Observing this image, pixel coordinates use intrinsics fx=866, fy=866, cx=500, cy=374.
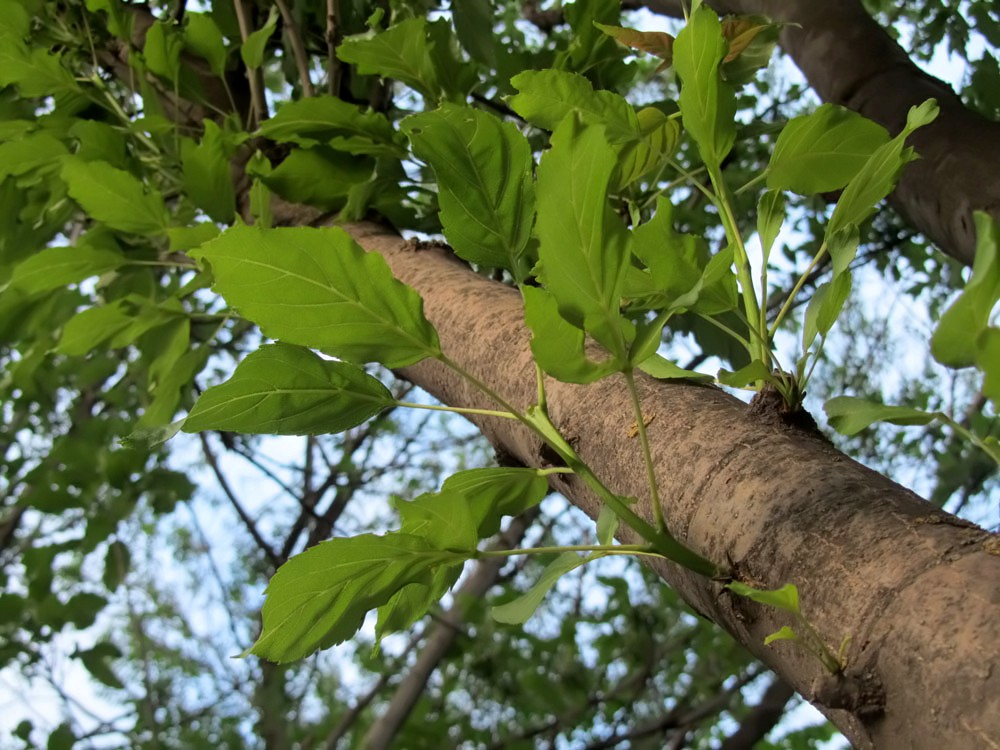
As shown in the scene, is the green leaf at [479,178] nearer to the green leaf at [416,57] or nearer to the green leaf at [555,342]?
the green leaf at [555,342]

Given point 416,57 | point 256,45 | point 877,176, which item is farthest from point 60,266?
point 877,176

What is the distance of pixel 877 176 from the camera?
0.44 m

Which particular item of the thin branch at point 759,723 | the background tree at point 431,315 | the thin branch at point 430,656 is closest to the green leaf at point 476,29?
the background tree at point 431,315

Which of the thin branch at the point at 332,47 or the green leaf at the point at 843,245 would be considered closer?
the green leaf at the point at 843,245

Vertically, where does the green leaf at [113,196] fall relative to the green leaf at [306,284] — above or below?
above

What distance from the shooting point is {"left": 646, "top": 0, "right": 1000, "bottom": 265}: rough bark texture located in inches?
37.5

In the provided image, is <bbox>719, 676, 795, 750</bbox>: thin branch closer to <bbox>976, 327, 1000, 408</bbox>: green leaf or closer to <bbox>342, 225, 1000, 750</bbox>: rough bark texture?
<bbox>342, 225, 1000, 750</bbox>: rough bark texture

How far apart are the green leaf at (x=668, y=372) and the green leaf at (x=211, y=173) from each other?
53cm

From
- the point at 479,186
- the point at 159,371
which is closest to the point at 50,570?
the point at 159,371

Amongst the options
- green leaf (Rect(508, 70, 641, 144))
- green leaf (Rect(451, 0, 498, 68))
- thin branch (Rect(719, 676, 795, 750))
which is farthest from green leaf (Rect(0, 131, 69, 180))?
thin branch (Rect(719, 676, 795, 750))

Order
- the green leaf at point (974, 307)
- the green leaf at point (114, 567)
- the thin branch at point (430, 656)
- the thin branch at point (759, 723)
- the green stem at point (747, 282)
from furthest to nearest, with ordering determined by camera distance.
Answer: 1. the thin branch at point (759, 723)
2. the thin branch at point (430, 656)
3. the green leaf at point (114, 567)
4. the green stem at point (747, 282)
5. the green leaf at point (974, 307)

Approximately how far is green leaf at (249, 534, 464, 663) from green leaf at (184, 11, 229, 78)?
0.80 m

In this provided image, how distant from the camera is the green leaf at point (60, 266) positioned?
939mm

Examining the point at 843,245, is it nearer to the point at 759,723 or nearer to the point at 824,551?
the point at 824,551
